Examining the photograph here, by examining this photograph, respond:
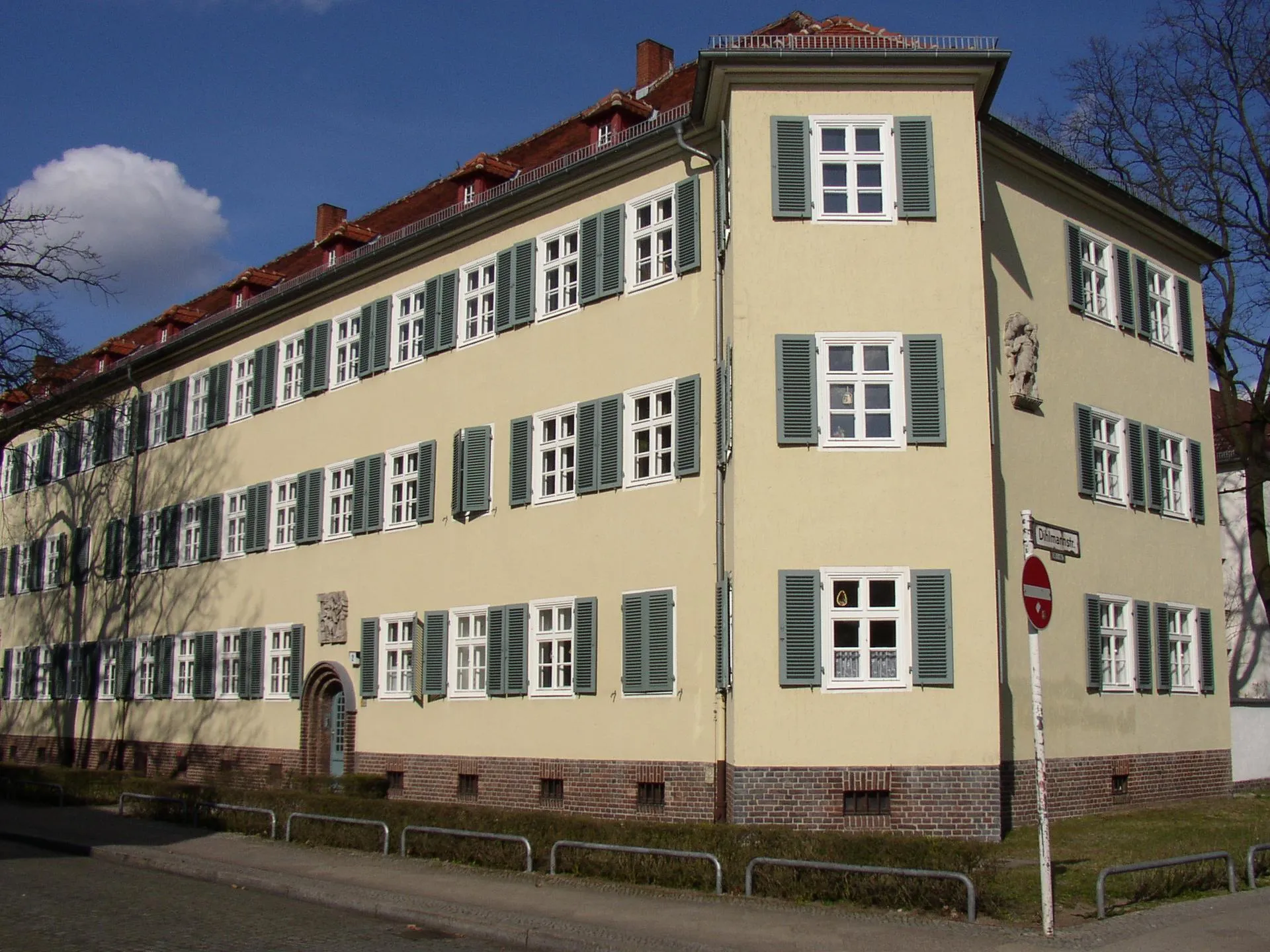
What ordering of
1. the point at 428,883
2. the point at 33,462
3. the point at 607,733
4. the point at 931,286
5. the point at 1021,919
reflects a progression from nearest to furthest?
the point at 1021,919 < the point at 428,883 < the point at 931,286 < the point at 607,733 < the point at 33,462

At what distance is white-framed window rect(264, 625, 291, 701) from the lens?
2889 cm

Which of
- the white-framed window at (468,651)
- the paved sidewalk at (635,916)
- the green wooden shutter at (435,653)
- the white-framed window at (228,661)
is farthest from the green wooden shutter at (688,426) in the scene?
the white-framed window at (228,661)

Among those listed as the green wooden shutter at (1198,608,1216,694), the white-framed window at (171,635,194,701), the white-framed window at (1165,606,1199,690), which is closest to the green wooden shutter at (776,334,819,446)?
the white-framed window at (1165,606,1199,690)

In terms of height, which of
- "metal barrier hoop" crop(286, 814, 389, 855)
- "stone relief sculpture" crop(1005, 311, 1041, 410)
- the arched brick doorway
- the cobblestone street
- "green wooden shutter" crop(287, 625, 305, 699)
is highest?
"stone relief sculpture" crop(1005, 311, 1041, 410)

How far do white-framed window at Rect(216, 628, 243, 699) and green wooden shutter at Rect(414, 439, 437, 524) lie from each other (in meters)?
7.59

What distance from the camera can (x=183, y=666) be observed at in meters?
32.7

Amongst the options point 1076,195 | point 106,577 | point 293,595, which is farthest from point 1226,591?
point 106,577

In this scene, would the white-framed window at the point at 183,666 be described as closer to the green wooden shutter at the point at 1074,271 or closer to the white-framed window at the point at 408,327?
the white-framed window at the point at 408,327

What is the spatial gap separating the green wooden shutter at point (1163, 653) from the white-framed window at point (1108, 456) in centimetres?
222

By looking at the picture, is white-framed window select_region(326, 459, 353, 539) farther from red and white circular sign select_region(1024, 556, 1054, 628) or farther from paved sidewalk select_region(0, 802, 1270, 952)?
red and white circular sign select_region(1024, 556, 1054, 628)

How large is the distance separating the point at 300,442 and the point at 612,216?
1067 cm

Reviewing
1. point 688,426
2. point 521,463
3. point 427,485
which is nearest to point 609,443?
point 688,426

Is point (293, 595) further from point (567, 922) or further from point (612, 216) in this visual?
point (567, 922)

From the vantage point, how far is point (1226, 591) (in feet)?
119
